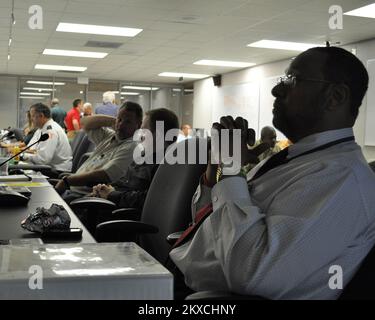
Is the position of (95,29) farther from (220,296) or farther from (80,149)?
(220,296)

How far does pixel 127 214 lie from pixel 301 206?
1357mm

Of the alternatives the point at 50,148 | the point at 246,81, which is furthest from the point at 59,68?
the point at 50,148

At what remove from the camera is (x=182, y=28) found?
23.7ft

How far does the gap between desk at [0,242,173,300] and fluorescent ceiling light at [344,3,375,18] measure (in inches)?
233

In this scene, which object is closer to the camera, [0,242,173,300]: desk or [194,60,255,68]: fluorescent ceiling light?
[0,242,173,300]: desk

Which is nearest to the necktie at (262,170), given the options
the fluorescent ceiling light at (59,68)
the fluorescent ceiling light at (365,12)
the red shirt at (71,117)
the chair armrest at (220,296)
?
the chair armrest at (220,296)

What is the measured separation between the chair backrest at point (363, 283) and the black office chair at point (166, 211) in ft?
2.97

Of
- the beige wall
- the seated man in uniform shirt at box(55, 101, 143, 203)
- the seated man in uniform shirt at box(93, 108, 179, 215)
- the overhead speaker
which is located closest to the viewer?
the seated man in uniform shirt at box(93, 108, 179, 215)

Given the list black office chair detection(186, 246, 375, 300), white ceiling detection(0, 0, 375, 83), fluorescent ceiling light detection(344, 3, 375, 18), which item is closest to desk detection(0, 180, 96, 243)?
black office chair detection(186, 246, 375, 300)

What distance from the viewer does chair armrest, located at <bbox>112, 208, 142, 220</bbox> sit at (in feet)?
7.52

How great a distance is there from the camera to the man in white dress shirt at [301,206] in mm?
1036

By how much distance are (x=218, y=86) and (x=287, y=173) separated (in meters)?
12.2

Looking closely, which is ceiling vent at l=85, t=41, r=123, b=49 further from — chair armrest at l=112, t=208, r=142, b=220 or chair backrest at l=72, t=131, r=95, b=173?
chair armrest at l=112, t=208, r=142, b=220

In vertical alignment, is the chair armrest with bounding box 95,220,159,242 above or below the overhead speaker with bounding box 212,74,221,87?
below
